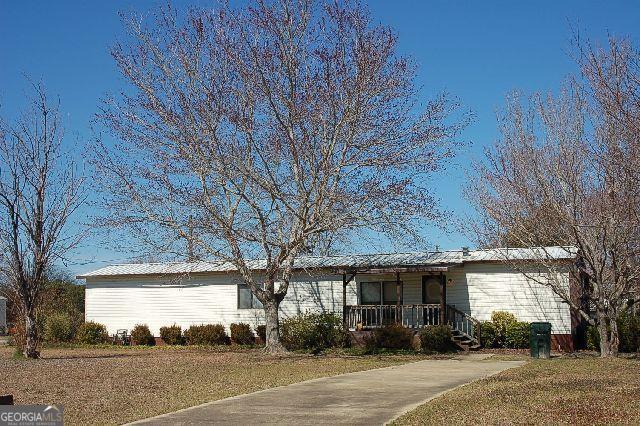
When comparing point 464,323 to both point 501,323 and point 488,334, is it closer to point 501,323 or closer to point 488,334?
point 488,334

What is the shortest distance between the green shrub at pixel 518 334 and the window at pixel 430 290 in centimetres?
347

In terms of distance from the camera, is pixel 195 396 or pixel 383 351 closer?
pixel 195 396

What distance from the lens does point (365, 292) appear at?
101 ft

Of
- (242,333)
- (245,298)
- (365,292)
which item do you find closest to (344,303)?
(365,292)

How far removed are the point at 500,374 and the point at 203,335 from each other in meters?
17.0

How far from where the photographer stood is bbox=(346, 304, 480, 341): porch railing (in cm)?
2789

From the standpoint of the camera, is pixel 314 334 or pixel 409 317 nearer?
pixel 314 334

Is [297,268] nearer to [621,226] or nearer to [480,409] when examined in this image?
[621,226]

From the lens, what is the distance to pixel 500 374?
17.5 metres

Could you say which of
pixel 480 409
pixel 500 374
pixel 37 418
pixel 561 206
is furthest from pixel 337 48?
pixel 37 418

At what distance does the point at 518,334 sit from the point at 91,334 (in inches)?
736

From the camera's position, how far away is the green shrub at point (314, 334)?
28.6 meters

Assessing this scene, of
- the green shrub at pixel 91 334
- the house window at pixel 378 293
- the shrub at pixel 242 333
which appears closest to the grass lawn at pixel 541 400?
the house window at pixel 378 293

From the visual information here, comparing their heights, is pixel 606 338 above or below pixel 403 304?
below
